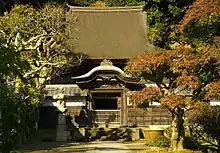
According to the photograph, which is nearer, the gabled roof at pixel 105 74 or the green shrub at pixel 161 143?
the green shrub at pixel 161 143

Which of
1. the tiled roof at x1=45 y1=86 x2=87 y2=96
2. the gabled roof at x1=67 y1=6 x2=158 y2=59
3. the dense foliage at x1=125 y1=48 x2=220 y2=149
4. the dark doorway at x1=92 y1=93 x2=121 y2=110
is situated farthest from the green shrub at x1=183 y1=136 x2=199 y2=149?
the gabled roof at x1=67 y1=6 x2=158 y2=59

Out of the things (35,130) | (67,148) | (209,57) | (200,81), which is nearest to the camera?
(209,57)

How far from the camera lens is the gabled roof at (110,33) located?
22000mm

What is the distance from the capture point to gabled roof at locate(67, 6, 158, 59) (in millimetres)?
22000

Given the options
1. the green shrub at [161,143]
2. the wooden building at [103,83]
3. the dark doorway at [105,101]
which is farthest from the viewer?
the dark doorway at [105,101]

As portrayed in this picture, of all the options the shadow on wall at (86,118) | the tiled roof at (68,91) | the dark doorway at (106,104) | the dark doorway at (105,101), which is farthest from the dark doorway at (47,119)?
the dark doorway at (106,104)

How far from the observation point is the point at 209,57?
34.2 ft

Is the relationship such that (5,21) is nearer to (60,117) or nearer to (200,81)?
(60,117)

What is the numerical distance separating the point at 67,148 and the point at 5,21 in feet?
36.7

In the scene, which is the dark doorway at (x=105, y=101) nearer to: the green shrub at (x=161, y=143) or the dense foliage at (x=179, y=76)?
the green shrub at (x=161, y=143)

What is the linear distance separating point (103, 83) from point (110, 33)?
14.4 ft

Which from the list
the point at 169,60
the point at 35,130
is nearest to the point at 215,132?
the point at 169,60

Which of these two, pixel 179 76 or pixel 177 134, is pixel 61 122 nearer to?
pixel 177 134

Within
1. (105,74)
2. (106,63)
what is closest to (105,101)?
(105,74)
